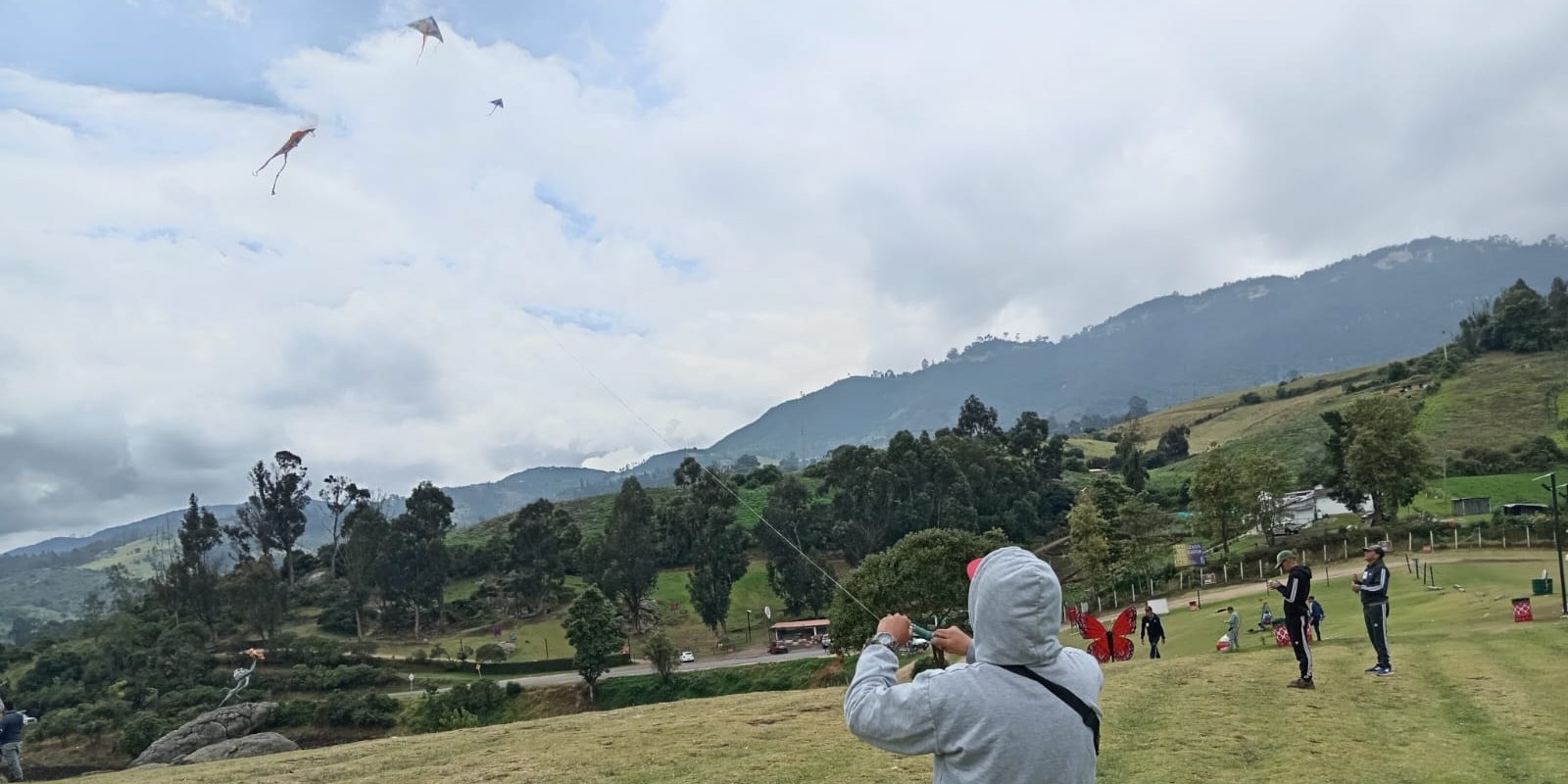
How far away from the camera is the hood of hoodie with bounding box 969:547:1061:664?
2.99 metres

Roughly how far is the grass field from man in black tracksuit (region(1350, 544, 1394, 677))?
1.45ft

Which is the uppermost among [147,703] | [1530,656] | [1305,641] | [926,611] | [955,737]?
[955,737]

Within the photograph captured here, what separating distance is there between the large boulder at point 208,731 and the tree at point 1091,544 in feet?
131

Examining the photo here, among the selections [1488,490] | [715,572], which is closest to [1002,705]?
[715,572]

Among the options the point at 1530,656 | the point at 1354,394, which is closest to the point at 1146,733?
the point at 1530,656

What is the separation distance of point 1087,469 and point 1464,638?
85.2 metres

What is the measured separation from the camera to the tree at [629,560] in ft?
206

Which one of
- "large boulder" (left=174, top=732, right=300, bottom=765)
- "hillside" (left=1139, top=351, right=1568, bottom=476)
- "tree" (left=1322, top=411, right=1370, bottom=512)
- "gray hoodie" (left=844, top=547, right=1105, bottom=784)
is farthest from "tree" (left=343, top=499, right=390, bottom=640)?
"gray hoodie" (left=844, top=547, right=1105, bottom=784)

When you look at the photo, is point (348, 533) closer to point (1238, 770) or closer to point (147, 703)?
point (147, 703)

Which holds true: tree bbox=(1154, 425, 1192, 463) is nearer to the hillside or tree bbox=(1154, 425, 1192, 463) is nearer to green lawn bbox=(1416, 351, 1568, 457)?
the hillside

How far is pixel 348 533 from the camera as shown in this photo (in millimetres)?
73688

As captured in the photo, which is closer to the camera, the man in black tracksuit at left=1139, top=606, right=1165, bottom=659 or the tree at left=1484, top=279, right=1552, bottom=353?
the man in black tracksuit at left=1139, top=606, right=1165, bottom=659

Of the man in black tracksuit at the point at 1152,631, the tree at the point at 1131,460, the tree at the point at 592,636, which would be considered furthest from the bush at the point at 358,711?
the tree at the point at 1131,460

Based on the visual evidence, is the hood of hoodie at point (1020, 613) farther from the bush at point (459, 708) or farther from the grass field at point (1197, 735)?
the bush at point (459, 708)
